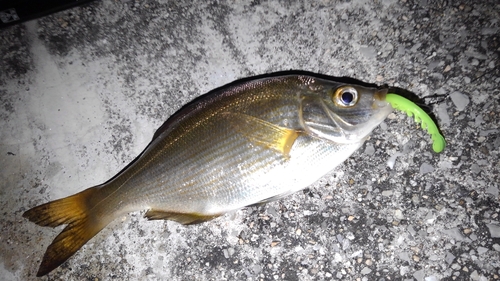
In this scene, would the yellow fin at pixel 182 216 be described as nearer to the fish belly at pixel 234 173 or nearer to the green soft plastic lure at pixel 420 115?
the fish belly at pixel 234 173

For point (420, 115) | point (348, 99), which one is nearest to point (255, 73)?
point (348, 99)

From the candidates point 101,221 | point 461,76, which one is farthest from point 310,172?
point 101,221

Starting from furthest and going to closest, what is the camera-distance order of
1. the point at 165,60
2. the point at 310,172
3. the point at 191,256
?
1. the point at 165,60
2. the point at 191,256
3. the point at 310,172

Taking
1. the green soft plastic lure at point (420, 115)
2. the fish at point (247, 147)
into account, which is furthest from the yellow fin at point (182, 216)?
the green soft plastic lure at point (420, 115)

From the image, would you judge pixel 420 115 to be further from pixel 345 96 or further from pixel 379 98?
pixel 345 96

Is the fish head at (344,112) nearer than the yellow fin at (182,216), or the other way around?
the fish head at (344,112)

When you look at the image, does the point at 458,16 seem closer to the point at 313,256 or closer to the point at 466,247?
the point at 466,247

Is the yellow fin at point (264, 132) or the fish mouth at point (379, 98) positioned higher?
the fish mouth at point (379, 98)

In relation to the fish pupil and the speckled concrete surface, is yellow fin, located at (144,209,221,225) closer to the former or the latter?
the speckled concrete surface

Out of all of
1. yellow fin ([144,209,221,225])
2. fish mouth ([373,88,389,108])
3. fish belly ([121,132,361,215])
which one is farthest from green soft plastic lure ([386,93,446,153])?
yellow fin ([144,209,221,225])
